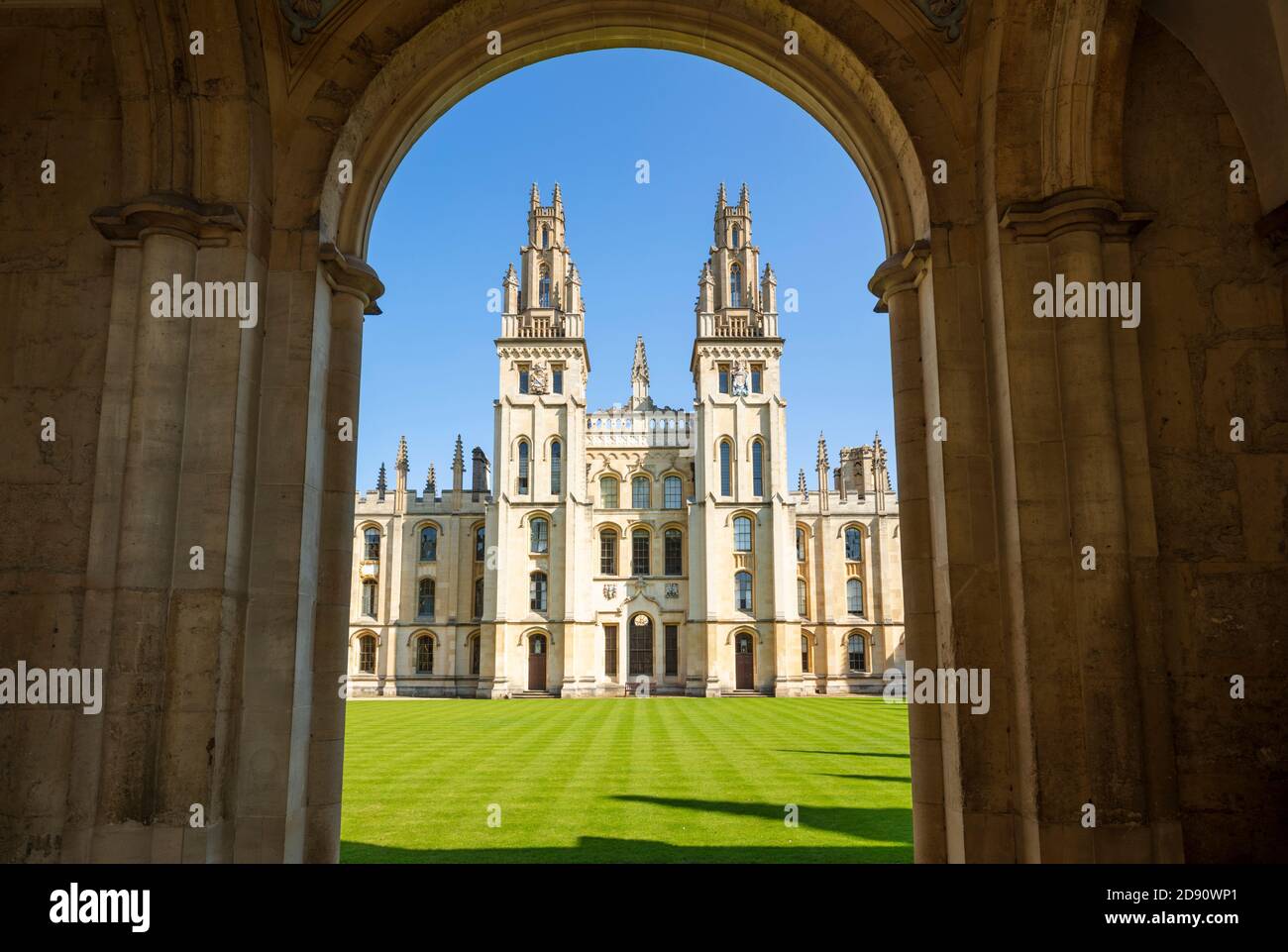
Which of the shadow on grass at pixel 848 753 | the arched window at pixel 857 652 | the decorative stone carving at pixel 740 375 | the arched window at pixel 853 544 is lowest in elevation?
the shadow on grass at pixel 848 753

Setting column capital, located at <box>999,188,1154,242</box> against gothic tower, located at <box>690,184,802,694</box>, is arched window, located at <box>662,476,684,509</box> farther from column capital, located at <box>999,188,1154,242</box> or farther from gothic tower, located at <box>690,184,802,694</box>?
column capital, located at <box>999,188,1154,242</box>

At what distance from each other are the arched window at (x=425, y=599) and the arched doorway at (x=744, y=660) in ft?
61.2

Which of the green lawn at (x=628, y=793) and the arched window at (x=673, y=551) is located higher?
the arched window at (x=673, y=551)

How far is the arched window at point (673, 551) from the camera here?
49.0 meters

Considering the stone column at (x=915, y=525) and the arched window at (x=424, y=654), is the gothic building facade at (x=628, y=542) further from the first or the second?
the stone column at (x=915, y=525)

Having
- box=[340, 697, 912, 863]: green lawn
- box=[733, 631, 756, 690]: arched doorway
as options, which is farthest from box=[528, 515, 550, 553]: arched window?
box=[340, 697, 912, 863]: green lawn

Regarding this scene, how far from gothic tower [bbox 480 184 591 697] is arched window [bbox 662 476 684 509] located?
505cm

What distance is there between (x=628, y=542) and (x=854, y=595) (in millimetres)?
14185

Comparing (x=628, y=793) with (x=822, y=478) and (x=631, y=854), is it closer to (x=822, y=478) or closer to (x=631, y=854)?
(x=631, y=854)

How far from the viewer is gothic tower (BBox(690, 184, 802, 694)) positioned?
46.0 metres

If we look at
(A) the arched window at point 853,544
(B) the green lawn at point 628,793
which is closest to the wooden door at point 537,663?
(A) the arched window at point 853,544

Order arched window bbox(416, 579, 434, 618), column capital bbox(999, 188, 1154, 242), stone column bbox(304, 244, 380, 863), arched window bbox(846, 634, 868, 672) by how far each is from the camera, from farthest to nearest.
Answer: arched window bbox(416, 579, 434, 618) → arched window bbox(846, 634, 868, 672) → stone column bbox(304, 244, 380, 863) → column capital bbox(999, 188, 1154, 242)

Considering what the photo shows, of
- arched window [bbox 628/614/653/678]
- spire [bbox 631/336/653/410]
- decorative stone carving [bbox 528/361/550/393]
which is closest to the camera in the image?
arched window [bbox 628/614/653/678]

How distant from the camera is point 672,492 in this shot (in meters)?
51.2
